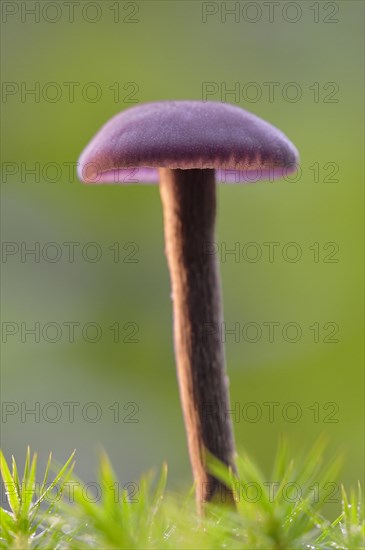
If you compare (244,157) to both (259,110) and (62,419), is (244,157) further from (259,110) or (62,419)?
(62,419)

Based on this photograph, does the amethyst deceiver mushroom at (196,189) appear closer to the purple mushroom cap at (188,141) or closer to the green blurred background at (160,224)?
the purple mushroom cap at (188,141)

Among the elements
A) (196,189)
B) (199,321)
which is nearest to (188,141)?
(196,189)

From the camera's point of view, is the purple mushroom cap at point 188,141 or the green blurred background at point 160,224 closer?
the purple mushroom cap at point 188,141

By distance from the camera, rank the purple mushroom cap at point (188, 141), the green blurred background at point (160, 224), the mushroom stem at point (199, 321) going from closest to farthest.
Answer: the purple mushroom cap at point (188, 141) < the mushroom stem at point (199, 321) < the green blurred background at point (160, 224)

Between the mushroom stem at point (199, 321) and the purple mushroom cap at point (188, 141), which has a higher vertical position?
the purple mushroom cap at point (188, 141)

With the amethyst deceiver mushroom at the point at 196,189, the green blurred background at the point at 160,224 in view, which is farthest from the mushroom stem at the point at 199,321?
the green blurred background at the point at 160,224

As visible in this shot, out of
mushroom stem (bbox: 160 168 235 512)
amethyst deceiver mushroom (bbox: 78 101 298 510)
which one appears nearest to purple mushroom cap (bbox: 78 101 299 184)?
amethyst deceiver mushroom (bbox: 78 101 298 510)

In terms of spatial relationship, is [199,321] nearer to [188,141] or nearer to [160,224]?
[188,141]

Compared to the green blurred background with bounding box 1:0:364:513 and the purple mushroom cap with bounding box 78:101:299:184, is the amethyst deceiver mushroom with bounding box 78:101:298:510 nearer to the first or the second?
the purple mushroom cap with bounding box 78:101:299:184
